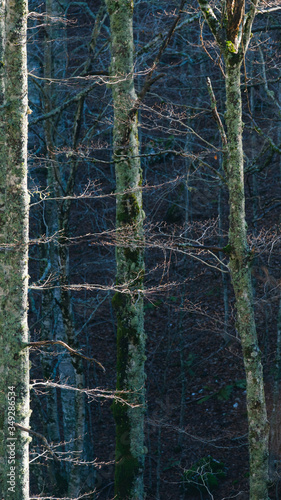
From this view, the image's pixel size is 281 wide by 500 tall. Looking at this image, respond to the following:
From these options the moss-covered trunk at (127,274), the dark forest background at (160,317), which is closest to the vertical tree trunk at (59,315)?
the dark forest background at (160,317)

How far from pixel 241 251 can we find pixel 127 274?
1.88 m

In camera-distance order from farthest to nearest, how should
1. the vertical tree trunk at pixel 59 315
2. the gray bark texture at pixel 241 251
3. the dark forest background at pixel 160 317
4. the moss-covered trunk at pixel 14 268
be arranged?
the vertical tree trunk at pixel 59 315, the dark forest background at pixel 160 317, the gray bark texture at pixel 241 251, the moss-covered trunk at pixel 14 268

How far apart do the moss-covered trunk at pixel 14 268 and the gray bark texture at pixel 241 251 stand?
3.12 m

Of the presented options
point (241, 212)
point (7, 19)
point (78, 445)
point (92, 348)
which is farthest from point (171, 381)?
point (7, 19)

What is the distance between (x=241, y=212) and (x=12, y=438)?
411cm

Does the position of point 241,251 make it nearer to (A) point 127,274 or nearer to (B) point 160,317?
(A) point 127,274

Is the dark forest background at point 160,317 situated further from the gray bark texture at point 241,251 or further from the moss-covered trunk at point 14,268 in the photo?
the moss-covered trunk at point 14,268

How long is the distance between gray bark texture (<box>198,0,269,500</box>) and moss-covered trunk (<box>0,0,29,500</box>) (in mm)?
3116

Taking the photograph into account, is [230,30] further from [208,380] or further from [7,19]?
[208,380]

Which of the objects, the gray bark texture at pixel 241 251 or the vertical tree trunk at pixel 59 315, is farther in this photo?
the vertical tree trunk at pixel 59 315

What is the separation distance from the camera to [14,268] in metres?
4.89

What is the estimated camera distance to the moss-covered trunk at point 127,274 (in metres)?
7.97

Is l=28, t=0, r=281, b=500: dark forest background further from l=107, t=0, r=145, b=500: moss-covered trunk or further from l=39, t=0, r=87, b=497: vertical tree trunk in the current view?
l=107, t=0, r=145, b=500: moss-covered trunk

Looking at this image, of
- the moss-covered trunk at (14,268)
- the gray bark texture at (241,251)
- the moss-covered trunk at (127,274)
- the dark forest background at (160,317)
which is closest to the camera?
the moss-covered trunk at (14,268)
